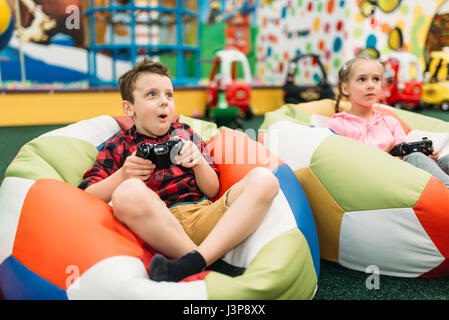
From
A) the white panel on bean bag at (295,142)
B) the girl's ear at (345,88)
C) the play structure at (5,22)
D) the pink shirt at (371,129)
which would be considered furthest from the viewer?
the play structure at (5,22)

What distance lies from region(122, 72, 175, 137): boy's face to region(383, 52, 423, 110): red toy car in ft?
12.8

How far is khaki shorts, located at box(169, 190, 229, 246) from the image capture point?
100cm

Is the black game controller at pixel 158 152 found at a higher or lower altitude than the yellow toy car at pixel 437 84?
lower

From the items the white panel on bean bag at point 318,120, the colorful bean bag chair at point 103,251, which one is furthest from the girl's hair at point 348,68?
the colorful bean bag chair at point 103,251

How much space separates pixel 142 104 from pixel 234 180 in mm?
378

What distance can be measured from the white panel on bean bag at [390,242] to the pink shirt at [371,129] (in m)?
0.55

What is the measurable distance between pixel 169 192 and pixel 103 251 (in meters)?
0.33

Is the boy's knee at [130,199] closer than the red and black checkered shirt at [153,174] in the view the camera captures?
Yes

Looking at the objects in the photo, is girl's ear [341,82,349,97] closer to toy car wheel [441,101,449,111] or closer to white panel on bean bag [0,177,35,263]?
white panel on bean bag [0,177,35,263]

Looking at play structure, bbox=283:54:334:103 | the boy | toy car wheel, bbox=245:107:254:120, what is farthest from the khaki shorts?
play structure, bbox=283:54:334:103

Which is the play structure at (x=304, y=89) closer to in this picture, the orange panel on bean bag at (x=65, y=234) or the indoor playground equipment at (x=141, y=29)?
the indoor playground equipment at (x=141, y=29)

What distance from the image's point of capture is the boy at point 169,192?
2.94 ft

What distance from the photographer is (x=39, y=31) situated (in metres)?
5.39

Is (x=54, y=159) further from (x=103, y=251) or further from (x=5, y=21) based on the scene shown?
(x=5, y=21)
